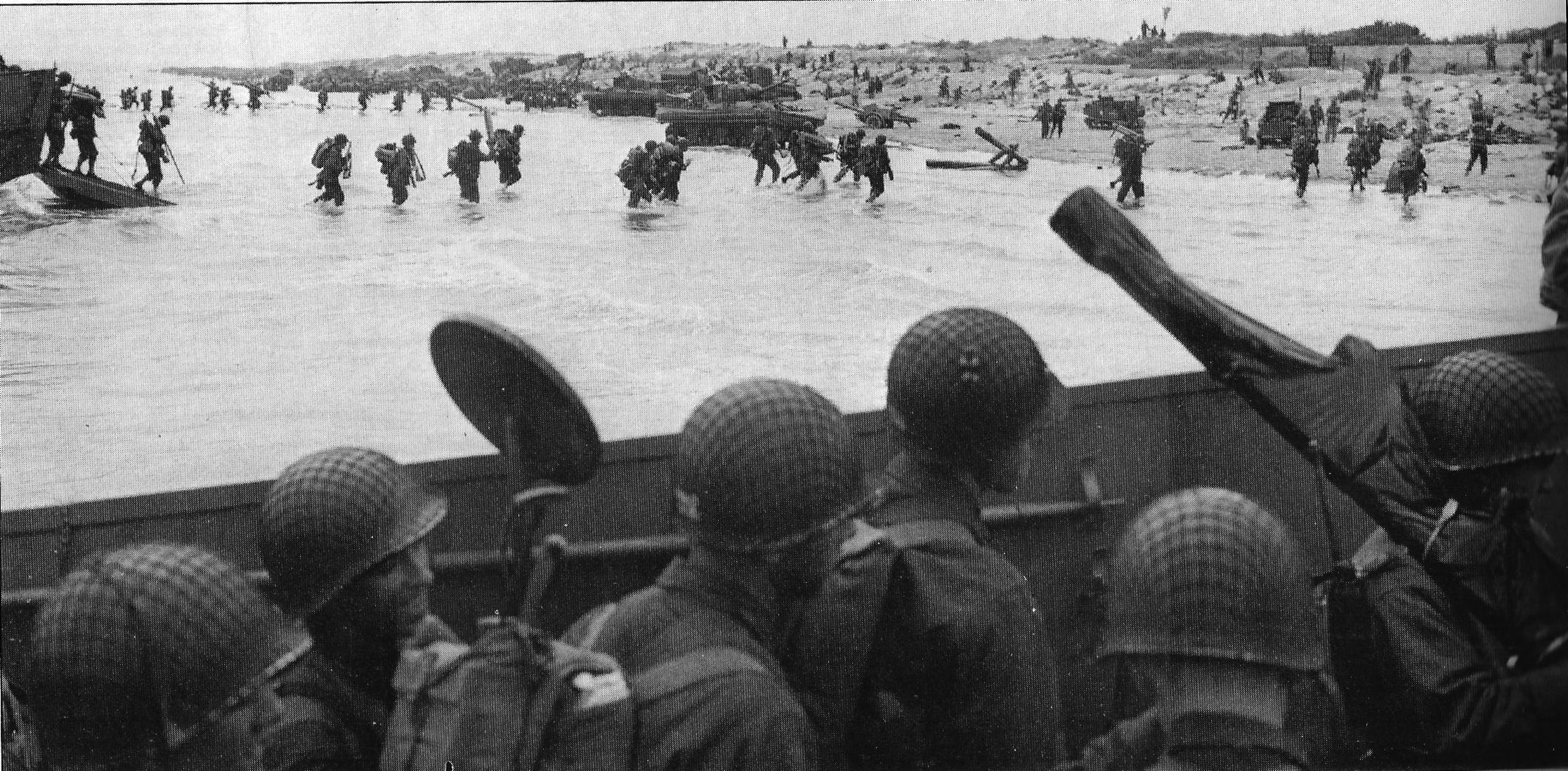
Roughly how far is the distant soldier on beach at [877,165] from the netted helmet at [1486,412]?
1999 mm

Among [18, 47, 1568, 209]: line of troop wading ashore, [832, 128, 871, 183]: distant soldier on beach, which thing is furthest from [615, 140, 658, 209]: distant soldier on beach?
[832, 128, 871, 183]: distant soldier on beach

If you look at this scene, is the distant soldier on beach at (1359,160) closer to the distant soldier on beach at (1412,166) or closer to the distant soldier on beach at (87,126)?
the distant soldier on beach at (1412,166)

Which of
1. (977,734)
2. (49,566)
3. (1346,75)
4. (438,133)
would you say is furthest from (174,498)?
(1346,75)

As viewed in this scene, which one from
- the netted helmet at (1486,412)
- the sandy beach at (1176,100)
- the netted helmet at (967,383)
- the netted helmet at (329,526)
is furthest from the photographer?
the sandy beach at (1176,100)

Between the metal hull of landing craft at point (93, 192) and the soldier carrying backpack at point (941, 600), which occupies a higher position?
the metal hull of landing craft at point (93, 192)

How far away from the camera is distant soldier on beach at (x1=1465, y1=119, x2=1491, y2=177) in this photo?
4.75 metres

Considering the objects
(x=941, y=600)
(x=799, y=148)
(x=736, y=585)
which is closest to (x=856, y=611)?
(x=941, y=600)

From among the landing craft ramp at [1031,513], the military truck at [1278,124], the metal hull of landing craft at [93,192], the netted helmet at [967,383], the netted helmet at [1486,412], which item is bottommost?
the landing craft ramp at [1031,513]

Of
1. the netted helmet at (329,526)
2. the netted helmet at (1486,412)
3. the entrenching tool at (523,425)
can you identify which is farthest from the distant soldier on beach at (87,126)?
the netted helmet at (1486,412)

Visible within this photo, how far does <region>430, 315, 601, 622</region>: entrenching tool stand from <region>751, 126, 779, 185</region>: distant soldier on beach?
186cm

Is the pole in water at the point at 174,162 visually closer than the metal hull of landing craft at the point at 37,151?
No

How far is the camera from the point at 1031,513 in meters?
3.83

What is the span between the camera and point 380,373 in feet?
12.9

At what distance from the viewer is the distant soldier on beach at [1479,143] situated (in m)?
4.75
